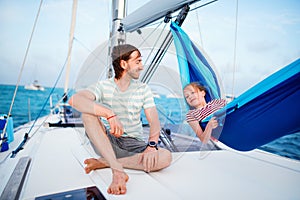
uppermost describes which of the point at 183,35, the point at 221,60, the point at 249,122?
the point at 183,35

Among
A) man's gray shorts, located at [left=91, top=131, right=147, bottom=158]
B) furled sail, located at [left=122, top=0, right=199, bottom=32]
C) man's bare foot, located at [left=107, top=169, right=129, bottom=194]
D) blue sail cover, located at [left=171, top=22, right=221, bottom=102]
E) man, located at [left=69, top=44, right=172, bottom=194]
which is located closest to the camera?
man's bare foot, located at [left=107, top=169, right=129, bottom=194]

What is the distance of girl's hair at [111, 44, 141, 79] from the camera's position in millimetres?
947

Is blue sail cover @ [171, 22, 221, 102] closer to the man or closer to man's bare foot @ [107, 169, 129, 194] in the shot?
the man

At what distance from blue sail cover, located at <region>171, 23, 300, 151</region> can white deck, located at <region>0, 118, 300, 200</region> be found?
0.19 meters

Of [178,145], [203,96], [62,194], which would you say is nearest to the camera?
[62,194]

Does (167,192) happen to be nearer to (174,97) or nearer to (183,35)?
(174,97)

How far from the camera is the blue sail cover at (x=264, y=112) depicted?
0.87m

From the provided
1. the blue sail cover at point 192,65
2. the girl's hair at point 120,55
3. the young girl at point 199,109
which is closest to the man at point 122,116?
the girl's hair at point 120,55

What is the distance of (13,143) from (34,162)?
477mm

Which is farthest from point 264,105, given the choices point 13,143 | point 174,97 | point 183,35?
point 13,143

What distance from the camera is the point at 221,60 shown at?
1.30 m

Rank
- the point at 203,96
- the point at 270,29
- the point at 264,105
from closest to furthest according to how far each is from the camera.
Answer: the point at 264,105 → the point at 203,96 → the point at 270,29

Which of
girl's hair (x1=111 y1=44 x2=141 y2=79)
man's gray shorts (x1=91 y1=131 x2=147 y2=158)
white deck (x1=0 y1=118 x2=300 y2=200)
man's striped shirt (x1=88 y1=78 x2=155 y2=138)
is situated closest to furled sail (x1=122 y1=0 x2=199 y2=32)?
girl's hair (x1=111 y1=44 x2=141 y2=79)

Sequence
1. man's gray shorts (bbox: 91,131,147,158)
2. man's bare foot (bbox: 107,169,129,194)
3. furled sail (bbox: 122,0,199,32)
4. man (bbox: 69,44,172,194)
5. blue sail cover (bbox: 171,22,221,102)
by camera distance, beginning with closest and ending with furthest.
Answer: man's bare foot (bbox: 107,169,129,194) < man (bbox: 69,44,172,194) < man's gray shorts (bbox: 91,131,147,158) < furled sail (bbox: 122,0,199,32) < blue sail cover (bbox: 171,22,221,102)
